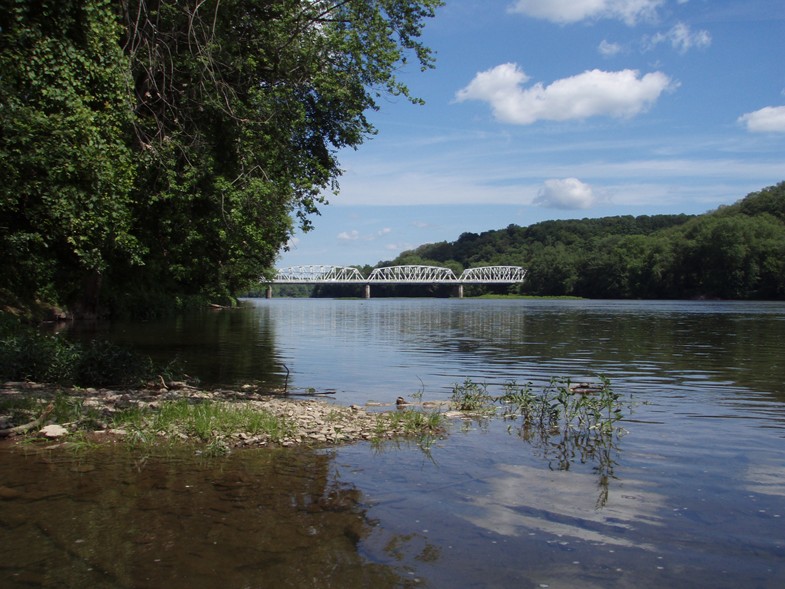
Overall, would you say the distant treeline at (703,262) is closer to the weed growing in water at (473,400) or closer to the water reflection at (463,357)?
the water reflection at (463,357)

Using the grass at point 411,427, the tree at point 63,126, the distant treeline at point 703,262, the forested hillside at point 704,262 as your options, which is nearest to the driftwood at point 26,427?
the tree at point 63,126

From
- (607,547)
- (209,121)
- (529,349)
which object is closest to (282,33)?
(209,121)

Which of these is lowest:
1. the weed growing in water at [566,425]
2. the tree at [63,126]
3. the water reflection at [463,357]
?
the water reflection at [463,357]

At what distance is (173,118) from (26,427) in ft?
31.4

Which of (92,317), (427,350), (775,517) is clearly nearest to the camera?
(775,517)

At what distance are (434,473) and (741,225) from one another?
155 meters

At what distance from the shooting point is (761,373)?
2255 cm

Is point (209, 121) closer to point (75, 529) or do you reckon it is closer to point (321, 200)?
point (321, 200)

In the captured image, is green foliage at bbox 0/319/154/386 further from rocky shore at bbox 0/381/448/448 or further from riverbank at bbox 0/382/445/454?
riverbank at bbox 0/382/445/454

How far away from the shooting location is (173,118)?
1725 cm

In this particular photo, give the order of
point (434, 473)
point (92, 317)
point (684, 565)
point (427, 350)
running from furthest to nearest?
point (92, 317) < point (427, 350) < point (434, 473) < point (684, 565)

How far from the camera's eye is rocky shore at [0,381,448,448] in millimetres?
10961

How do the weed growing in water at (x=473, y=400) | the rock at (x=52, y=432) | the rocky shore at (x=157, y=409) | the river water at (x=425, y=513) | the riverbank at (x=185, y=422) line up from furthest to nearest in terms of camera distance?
the weed growing in water at (x=473, y=400)
the rocky shore at (x=157, y=409)
the riverbank at (x=185, y=422)
the rock at (x=52, y=432)
the river water at (x=425, y=513)

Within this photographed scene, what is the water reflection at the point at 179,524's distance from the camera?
6.17m
